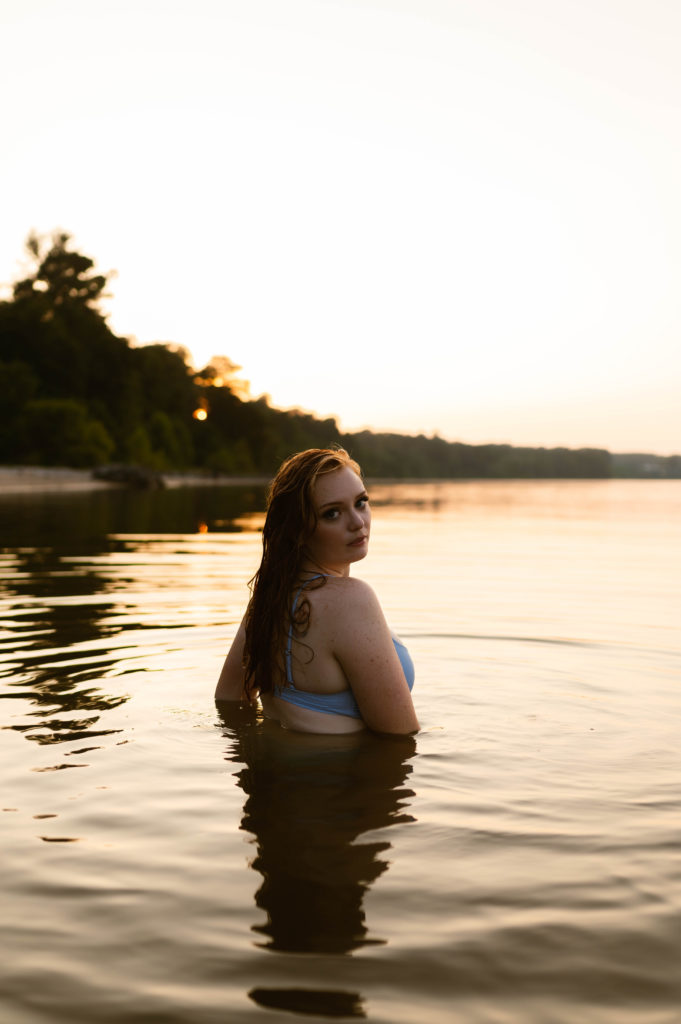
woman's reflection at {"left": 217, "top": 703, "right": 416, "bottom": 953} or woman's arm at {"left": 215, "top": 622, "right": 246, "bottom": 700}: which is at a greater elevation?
woman's arm at {"left": 215, "top": 622, "right": 246, "bottom": 700}

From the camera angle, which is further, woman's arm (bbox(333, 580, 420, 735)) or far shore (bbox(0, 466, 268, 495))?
far shore (bbox(0, 466, 268, 495))

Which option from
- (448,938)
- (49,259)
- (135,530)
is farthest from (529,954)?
(49,259)

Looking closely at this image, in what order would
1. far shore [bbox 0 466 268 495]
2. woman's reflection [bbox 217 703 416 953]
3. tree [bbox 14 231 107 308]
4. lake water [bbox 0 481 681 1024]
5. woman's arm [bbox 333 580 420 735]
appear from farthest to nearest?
tree [bbox 14 231 107 308], far shore [bbox 0 466 268 495], woman's arm [bbox 333 580 420 735], woman's reflection [bbox 217 703 416 953], lake water [bbox 0 481 681 1024]

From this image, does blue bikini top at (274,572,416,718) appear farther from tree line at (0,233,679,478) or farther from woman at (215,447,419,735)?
tree line at (0,233,679,478)

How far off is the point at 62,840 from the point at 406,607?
23.3 feet

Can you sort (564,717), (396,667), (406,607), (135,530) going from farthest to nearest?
(135,530), (406,607), (564,717), (396,667)

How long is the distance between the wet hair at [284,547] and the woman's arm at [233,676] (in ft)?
1.73

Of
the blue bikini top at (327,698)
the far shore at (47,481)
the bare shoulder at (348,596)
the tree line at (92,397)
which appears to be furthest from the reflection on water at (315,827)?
the tree line at (92,397)

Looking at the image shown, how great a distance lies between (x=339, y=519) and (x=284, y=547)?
0.30 metres

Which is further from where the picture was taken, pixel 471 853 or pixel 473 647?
pixel 473 647

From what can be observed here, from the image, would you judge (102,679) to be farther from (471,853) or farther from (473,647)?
(471,853)

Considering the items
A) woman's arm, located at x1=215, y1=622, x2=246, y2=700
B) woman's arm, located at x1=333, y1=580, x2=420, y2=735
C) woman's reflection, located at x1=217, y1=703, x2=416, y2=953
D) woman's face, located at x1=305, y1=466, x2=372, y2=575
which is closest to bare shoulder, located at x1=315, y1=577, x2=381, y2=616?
woman's arm, located at x1=333, y1=580, x2=420, y2=735

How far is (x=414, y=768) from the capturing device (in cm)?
482

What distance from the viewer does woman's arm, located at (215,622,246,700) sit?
5531mm
